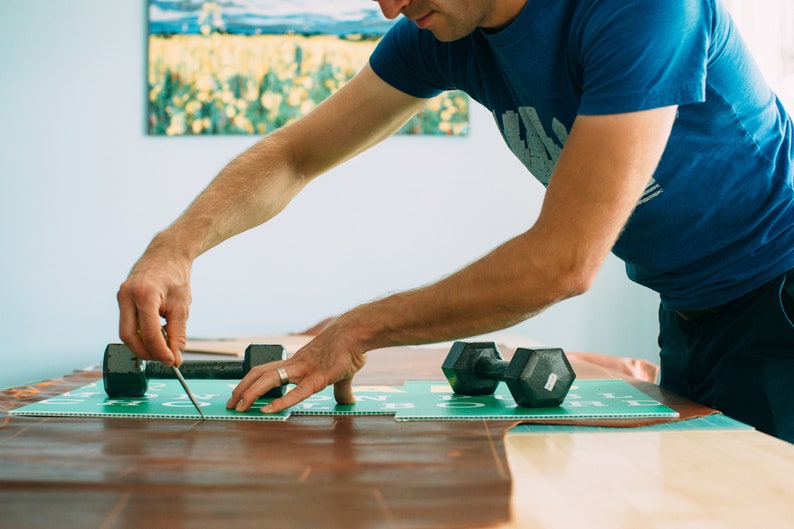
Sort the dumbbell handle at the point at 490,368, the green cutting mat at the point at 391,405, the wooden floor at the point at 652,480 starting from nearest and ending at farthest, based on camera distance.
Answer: the wooden floor at the point at 652,480, the green cutting mat at the point at 391,405, the dumbbell handle at the point at 490,368

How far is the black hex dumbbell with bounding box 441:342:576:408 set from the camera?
41.5 inches

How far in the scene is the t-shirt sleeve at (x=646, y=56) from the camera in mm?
925

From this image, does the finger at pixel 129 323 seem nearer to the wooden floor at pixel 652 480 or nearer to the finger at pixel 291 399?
the finger at pixel 291 399

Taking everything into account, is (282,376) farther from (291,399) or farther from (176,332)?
(176,332)

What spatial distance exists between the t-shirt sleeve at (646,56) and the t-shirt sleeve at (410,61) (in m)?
0.48

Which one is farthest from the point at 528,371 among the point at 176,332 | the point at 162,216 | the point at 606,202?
the point at 162,216

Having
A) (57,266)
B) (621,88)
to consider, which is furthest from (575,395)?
(57,266)

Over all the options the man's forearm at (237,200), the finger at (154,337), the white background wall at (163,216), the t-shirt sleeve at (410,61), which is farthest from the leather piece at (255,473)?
the white background wall at (163,216)

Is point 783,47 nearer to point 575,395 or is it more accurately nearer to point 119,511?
point 575,395

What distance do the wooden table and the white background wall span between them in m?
2.56

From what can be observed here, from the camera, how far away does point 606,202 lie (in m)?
0.94

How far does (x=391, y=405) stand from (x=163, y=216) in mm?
2685

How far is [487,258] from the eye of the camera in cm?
103

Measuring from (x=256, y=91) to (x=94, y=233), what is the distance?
3.12 feet
